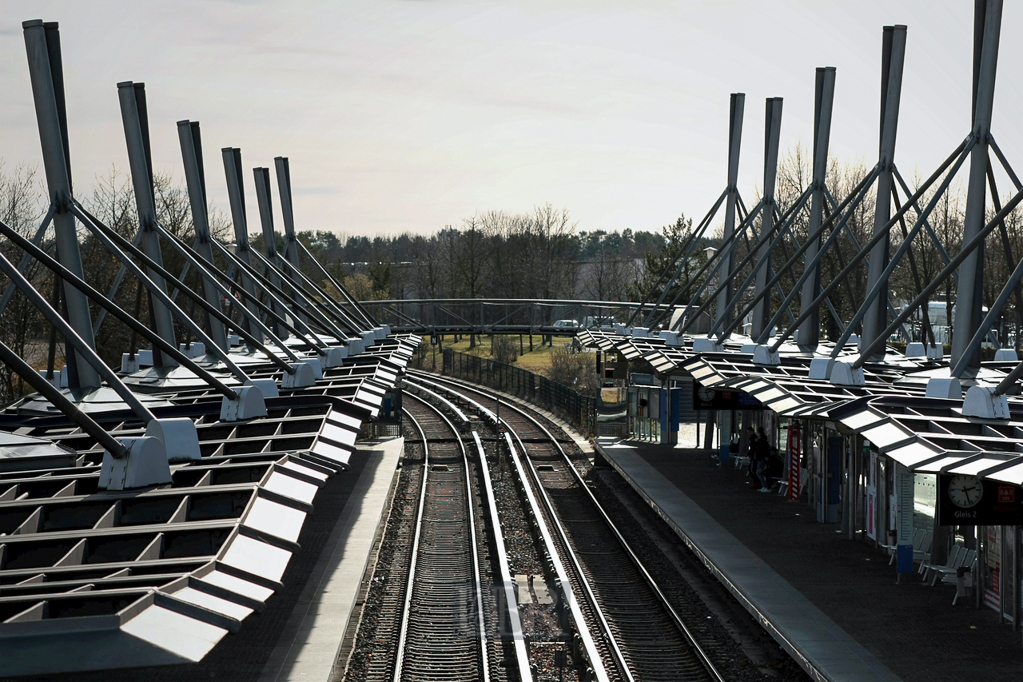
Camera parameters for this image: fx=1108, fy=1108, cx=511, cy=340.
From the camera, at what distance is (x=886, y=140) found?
23297 millimetres

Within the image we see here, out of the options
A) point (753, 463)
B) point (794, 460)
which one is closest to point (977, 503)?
point (794, 460)

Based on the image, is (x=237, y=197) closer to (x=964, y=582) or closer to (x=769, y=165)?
(x=769, y=165)

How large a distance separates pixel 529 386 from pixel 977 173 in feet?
106

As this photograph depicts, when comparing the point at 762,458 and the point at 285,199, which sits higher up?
the point at 285,199

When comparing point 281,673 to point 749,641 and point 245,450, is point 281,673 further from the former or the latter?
point 749,641

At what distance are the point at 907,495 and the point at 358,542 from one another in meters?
9.53

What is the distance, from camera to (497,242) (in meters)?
90.9

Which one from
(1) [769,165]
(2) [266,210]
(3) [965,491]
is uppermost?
(1) [769,165]

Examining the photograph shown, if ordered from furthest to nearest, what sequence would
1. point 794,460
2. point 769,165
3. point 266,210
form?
point 266,210 → point 769,165 → point 794,460

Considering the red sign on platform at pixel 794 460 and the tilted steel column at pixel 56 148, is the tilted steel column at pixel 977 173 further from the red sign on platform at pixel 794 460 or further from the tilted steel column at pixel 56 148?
the tilted steel column at pixel 56 148

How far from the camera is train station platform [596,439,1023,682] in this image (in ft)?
41.6

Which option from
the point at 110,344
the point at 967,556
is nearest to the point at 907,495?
the point at 967,556

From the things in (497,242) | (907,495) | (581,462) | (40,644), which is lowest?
(581,462)

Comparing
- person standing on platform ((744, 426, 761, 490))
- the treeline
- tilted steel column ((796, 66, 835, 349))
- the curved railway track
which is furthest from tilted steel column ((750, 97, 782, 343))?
the treeline
